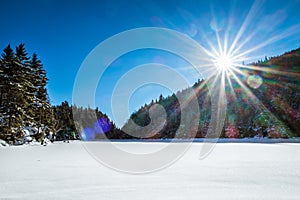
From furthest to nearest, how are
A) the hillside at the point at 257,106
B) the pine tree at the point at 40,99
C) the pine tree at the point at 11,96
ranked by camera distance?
the hillside at the point at 257,106 < the pine tree at the point at 40,99 < the pine tree at the point at 11,96

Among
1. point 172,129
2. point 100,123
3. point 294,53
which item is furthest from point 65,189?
point 294,53

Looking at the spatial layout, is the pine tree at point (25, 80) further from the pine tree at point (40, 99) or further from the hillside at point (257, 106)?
the hillside at point (257, 106)

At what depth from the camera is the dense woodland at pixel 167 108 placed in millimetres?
20109

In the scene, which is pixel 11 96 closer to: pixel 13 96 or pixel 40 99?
pixel 13 96

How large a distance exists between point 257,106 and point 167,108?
139 ft

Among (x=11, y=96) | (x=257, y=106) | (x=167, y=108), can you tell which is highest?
(x=167, y=108)

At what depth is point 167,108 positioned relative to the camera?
95500 millimetres

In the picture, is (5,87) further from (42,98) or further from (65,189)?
(65,189)

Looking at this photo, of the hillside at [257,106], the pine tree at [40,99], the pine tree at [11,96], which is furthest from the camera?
the hillside at [257,106]

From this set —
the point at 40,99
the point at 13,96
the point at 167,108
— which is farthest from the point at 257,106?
the point at 13,96

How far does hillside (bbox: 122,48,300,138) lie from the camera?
161ft

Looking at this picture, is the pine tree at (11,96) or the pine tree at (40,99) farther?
the pine tree at (40,99)

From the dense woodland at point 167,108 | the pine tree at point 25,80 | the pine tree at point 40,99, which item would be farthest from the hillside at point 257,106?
the pine tree at point 25,80

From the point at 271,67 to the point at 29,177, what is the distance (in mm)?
86081
